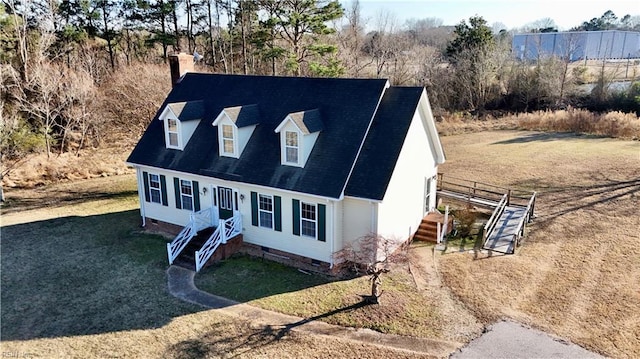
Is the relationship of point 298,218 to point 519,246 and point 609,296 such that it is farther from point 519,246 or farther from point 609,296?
point 609,296

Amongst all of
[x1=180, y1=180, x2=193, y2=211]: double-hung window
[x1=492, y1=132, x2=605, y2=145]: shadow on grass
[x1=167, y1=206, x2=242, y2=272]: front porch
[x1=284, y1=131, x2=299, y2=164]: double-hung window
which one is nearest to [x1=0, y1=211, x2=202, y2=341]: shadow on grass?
[x1=167, y1=206, x2=242, y2=272]: front porch

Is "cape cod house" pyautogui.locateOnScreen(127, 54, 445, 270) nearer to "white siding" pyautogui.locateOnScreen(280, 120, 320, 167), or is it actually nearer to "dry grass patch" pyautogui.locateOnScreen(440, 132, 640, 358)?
"white siding" pyautogui.locateOnScreen(280, 120, 320, 167)

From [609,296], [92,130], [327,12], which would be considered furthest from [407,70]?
[609,296]

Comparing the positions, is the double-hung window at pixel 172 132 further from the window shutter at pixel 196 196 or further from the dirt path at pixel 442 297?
the dirt path at pixel 442 297

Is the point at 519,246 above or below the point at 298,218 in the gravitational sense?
below

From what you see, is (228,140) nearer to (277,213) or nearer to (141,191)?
(277,213)

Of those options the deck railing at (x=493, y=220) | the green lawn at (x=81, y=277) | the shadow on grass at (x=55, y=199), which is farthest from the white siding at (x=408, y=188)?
the shadow on grass at (x=55, y=199)

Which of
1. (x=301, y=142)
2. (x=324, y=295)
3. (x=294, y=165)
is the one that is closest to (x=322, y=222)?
(x=294, y=165)
